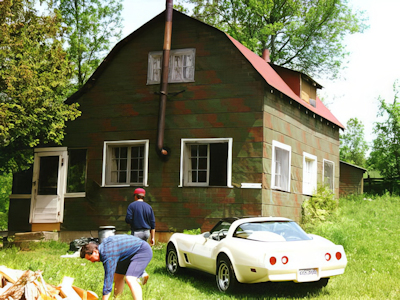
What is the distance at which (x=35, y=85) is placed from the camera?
13977 mm

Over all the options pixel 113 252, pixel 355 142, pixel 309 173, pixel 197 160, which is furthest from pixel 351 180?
pixel 355 142

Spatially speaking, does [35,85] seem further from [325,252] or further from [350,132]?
[350,132]

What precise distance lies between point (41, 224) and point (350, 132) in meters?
55.6

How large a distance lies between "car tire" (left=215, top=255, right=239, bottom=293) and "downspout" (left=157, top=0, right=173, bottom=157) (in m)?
6.47

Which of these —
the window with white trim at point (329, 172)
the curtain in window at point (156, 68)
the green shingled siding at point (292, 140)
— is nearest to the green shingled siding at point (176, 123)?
the curtain in window at point (156, 68)

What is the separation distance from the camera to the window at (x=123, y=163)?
16.3 m

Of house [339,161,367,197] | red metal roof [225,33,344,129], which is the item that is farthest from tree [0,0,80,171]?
house [339,161,367,197]

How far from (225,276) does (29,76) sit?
771 cm

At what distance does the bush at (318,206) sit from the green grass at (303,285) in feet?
1.31

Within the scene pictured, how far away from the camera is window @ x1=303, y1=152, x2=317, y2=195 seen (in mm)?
17953

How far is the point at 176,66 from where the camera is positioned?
16203mm

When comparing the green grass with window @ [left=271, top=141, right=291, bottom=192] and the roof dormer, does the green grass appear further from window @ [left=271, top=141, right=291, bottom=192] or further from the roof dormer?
the roof dormer

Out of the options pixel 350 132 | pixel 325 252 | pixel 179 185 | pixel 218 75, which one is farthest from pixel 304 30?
pixel 350 132

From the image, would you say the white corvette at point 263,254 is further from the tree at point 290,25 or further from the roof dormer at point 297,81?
the tree at point 290,25
